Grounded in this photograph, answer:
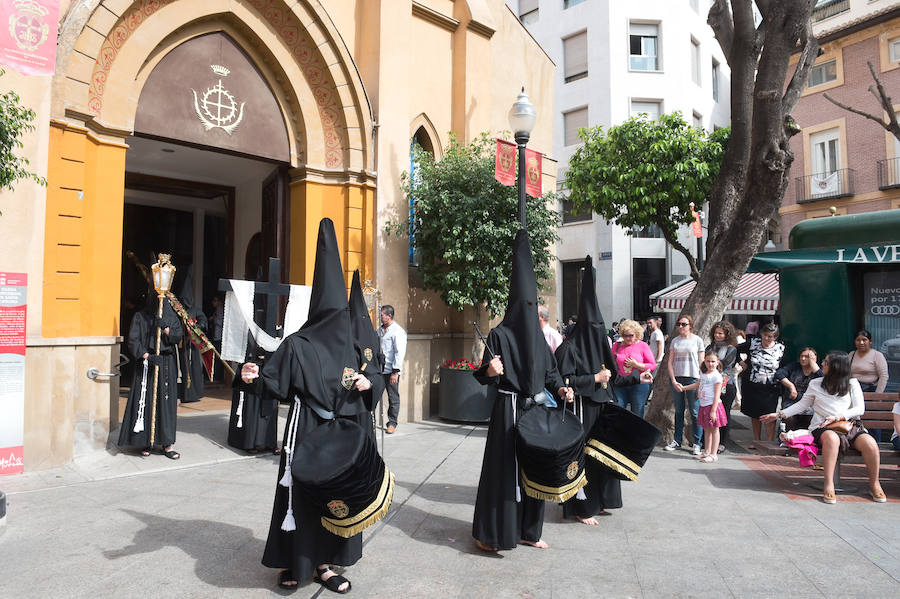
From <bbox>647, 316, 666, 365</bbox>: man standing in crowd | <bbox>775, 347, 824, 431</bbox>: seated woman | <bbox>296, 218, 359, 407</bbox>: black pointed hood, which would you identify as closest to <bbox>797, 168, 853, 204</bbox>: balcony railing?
<bbox>647, 316, 666, 365</bbox>: man standing in crowd

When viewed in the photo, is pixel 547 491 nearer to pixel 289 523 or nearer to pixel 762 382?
pixel 289 523

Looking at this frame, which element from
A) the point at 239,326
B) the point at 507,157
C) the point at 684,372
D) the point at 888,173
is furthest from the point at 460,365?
the point at 888,173

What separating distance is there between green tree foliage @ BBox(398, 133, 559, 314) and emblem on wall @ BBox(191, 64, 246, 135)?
110 inches

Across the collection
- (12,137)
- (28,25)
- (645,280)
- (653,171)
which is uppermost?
(653,171)

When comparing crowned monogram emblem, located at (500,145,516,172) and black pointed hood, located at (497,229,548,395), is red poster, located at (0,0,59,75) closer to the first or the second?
black pointed hood, located at (497,229,548,395)

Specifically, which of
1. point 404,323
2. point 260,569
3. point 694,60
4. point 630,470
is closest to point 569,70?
point 694,60

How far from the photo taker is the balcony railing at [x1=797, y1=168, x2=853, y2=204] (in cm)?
2370

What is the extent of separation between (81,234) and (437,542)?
5459 millimetres

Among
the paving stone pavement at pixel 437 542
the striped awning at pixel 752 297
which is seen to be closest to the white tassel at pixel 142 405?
the paving stone pavement at pixel 437 542

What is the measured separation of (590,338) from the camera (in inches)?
225

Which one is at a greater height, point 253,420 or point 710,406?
point 710,406

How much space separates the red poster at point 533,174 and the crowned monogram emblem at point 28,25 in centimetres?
598

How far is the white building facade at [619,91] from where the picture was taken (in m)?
26.4

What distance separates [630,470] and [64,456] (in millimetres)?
5860
